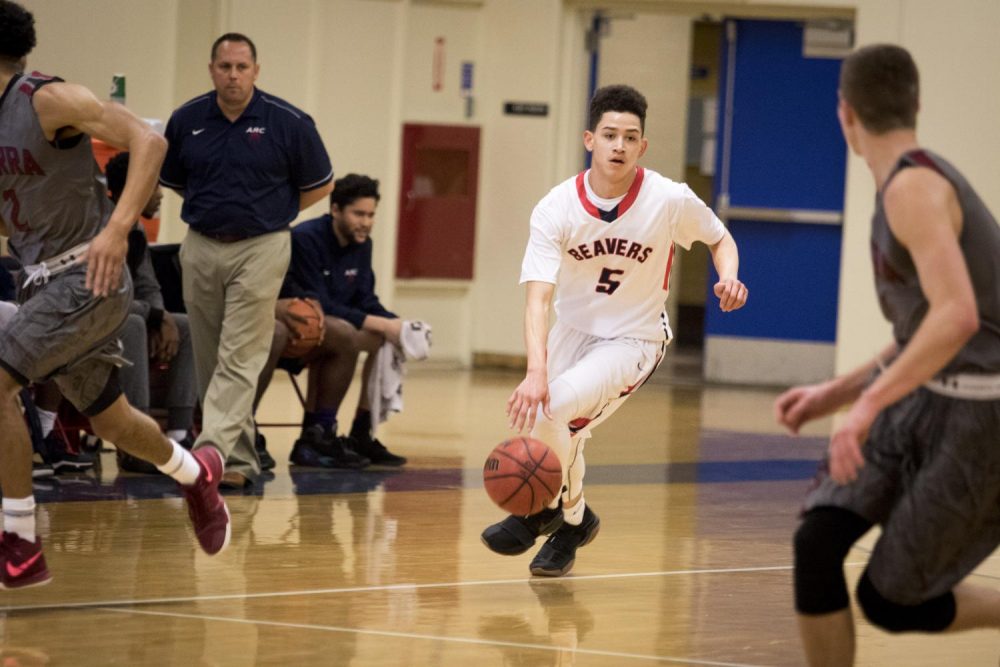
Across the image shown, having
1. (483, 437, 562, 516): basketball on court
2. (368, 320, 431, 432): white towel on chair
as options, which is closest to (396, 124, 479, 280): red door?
(368, 320, 431, 432): white towel on chair

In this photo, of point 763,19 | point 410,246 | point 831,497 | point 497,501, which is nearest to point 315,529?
point 497,501

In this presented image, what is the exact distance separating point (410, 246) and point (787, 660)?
8.56 meters

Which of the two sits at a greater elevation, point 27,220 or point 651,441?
point 27,220

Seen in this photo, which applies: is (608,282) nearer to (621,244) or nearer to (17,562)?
(621,244)

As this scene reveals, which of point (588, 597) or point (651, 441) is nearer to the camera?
point (588, 597)

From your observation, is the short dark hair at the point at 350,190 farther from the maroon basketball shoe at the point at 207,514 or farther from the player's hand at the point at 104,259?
the player's hand at the point at 104,259

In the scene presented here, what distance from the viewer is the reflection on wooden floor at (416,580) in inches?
169

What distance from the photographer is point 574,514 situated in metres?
5.45

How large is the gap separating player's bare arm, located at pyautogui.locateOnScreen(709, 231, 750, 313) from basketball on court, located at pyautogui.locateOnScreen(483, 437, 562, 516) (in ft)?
2.50

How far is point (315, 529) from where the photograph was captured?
238 inches

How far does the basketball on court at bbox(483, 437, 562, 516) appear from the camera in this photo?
16.1 feet

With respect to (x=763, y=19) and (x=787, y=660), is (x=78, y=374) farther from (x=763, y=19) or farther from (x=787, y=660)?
(x=763, y=19)

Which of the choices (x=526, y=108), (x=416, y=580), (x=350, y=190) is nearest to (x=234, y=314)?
(x=350, y=190)

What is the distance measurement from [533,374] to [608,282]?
2.29ft
